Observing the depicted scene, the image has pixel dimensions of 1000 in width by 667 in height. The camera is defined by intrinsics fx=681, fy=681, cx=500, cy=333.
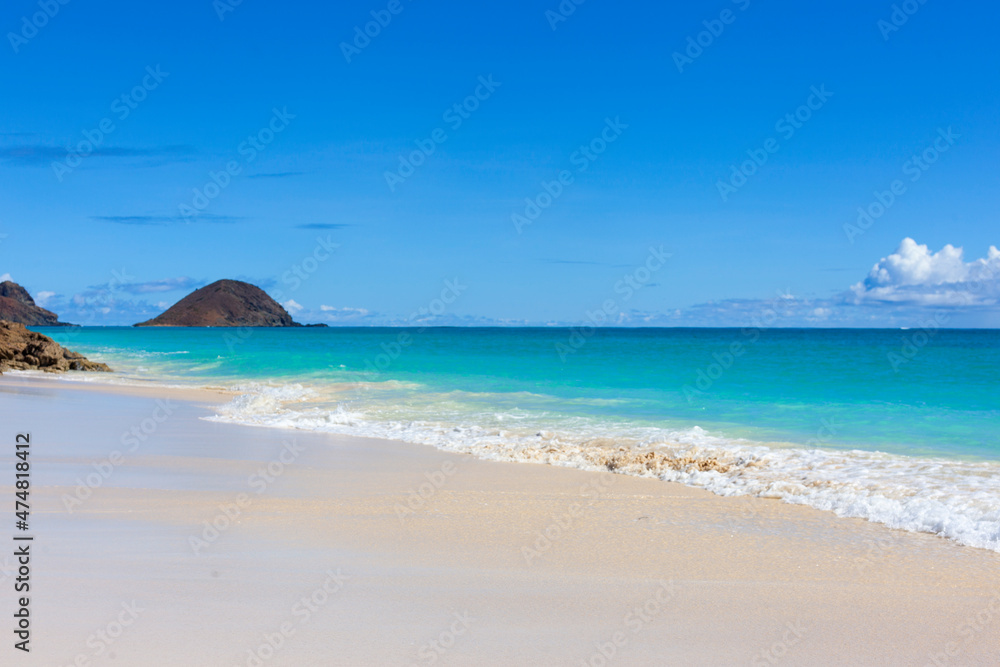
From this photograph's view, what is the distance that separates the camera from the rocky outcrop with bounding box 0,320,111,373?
29469mm

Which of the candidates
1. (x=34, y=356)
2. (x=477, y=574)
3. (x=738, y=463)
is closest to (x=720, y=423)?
(x=738, y=463)

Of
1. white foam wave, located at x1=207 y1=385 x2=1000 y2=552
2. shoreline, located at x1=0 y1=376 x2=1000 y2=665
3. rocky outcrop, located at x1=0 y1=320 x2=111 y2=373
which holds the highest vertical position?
rocky outcrop, located at x1=0 y1=320 x2=111 y2=373

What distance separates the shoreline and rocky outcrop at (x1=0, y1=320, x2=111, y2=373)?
82.7ft

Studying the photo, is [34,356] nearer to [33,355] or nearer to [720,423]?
[33,355]

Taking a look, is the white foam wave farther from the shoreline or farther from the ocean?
the shoreline

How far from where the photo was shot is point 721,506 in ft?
24.5

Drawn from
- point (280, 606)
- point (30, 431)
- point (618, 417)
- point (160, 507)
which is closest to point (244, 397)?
point (30, 431)

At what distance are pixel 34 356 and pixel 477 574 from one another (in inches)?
1284

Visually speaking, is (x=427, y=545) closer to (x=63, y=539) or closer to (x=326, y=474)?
(x=63, y=539)

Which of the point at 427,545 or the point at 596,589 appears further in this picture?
the point at 427,545

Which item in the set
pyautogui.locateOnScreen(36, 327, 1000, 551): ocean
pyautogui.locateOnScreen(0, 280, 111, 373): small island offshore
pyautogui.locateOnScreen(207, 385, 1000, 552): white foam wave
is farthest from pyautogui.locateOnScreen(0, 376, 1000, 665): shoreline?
pyautogui.locateOnScreen(0, 280, 111, 373): small island offshore

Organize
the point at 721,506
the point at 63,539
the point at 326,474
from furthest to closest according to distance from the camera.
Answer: the point at 326,474
the point at 721,506
the point at 63,539

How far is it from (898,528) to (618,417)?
9054 millimetres

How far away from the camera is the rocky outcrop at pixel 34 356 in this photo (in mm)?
29469
